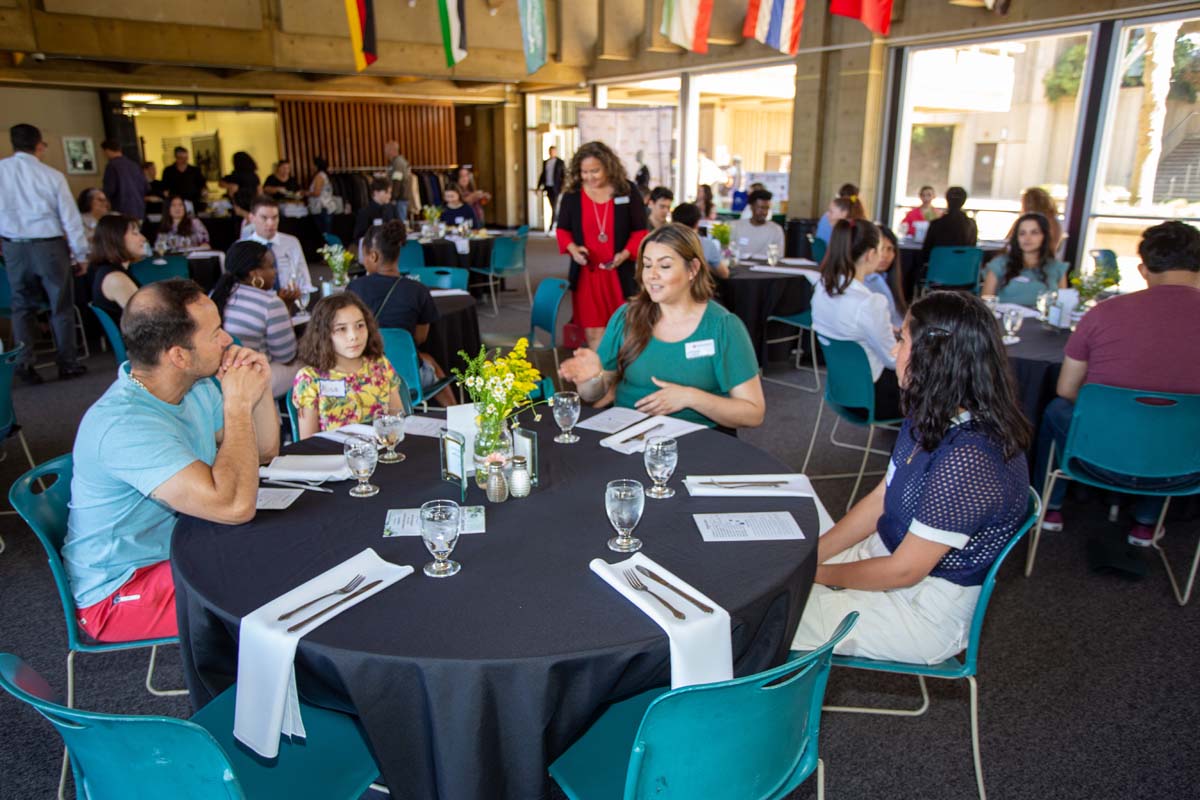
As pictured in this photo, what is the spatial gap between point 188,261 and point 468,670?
7.11m

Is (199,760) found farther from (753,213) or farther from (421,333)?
(753,213)

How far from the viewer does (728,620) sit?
154 cm

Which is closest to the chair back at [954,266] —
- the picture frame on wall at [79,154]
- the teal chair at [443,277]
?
the teal chair at [443,277]

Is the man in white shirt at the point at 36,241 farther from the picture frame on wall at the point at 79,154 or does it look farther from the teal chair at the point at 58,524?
the picture frame on wall at the point at 79,154

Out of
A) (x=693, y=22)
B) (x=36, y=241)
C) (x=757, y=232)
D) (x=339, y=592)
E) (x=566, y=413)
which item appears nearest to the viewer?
(x=339, y=592)

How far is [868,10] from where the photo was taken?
24.7 feet

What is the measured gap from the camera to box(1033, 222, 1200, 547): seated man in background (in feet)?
10.2

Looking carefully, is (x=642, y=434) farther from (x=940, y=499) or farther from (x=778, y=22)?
(x=778, y=22)

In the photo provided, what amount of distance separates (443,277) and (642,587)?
15.8 ft

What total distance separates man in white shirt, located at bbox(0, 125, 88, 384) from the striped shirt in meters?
3.49

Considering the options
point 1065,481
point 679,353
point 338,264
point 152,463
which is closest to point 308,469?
point 152,463

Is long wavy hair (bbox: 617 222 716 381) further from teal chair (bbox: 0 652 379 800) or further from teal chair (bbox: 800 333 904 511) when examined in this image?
teal chair (bbox: 0 652 379 800)

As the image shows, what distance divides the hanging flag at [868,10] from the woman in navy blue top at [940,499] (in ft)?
21.7

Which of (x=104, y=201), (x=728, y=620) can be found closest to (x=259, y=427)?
(x=728, y=620)
